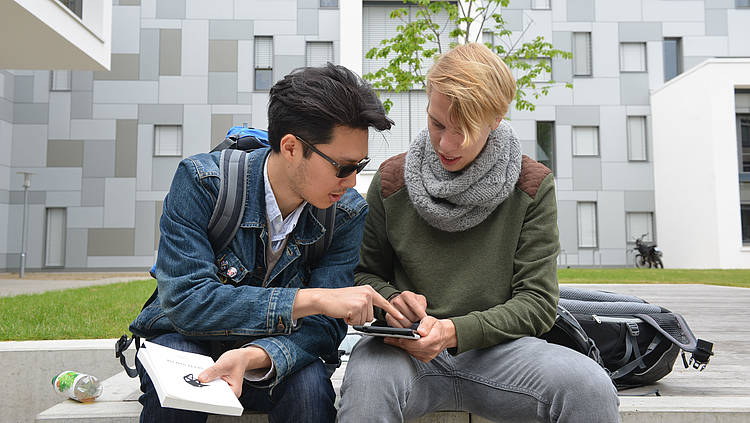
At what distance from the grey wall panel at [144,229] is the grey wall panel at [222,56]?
552cm

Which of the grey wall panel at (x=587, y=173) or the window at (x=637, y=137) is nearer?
the grey wall panel at (x=587, y=173)

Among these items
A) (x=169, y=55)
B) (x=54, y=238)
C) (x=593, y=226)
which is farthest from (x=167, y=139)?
(x=593, y=226)

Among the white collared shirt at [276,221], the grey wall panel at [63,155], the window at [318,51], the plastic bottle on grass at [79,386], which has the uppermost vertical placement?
the window at [318,51]

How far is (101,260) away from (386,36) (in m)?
12.4

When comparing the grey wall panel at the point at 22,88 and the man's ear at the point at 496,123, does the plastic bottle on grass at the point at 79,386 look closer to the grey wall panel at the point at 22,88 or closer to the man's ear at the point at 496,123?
the man's ear at the point at 496,123

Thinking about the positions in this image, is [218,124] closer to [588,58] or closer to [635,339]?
[588,58]

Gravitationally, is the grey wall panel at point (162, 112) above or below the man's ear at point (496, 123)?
above

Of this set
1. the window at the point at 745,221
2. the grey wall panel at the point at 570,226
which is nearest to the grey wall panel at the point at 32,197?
the grey wall panel at the point at 570,226

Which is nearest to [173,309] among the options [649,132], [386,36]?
[386,36]

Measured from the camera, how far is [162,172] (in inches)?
836

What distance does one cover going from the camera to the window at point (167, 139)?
842 inches

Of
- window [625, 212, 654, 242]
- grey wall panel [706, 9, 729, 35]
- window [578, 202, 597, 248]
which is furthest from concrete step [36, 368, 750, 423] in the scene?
grey wall panel [706, 9, 729, 35]

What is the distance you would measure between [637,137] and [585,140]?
86.0 inches

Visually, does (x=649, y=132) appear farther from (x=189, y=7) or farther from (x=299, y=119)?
(x=299, y=119)
